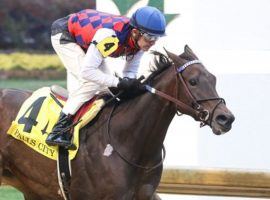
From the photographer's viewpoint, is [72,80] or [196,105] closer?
[196,105]

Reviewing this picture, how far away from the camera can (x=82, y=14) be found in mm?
6348

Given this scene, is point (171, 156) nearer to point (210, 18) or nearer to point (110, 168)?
point (210, 18)

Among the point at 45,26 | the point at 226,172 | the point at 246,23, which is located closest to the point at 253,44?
the point at 246,23

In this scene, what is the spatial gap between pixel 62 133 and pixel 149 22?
1.04 meters

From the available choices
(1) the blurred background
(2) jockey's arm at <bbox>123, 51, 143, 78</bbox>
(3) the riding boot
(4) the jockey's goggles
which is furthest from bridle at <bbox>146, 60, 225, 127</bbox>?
(1) the blurred background

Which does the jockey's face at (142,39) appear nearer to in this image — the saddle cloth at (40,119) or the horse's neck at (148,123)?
the horse's neck at (148,123)

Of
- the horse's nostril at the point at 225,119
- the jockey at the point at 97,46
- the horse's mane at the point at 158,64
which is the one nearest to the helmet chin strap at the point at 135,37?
the jockey at the point at 97,46

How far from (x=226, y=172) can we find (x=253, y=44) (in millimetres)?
1247

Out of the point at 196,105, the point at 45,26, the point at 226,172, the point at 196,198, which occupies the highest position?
the point at 196,105

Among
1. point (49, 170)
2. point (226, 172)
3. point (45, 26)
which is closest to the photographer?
point (49, 170)

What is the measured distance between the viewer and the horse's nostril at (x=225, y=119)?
554 cm

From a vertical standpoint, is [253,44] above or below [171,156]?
above

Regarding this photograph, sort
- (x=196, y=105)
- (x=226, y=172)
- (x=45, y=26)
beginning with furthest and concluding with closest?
(x=45, y=26) → (x=226, y=172) → (x=196, y=105)

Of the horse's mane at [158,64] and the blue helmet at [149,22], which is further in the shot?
the horse's mane at [158,64]
